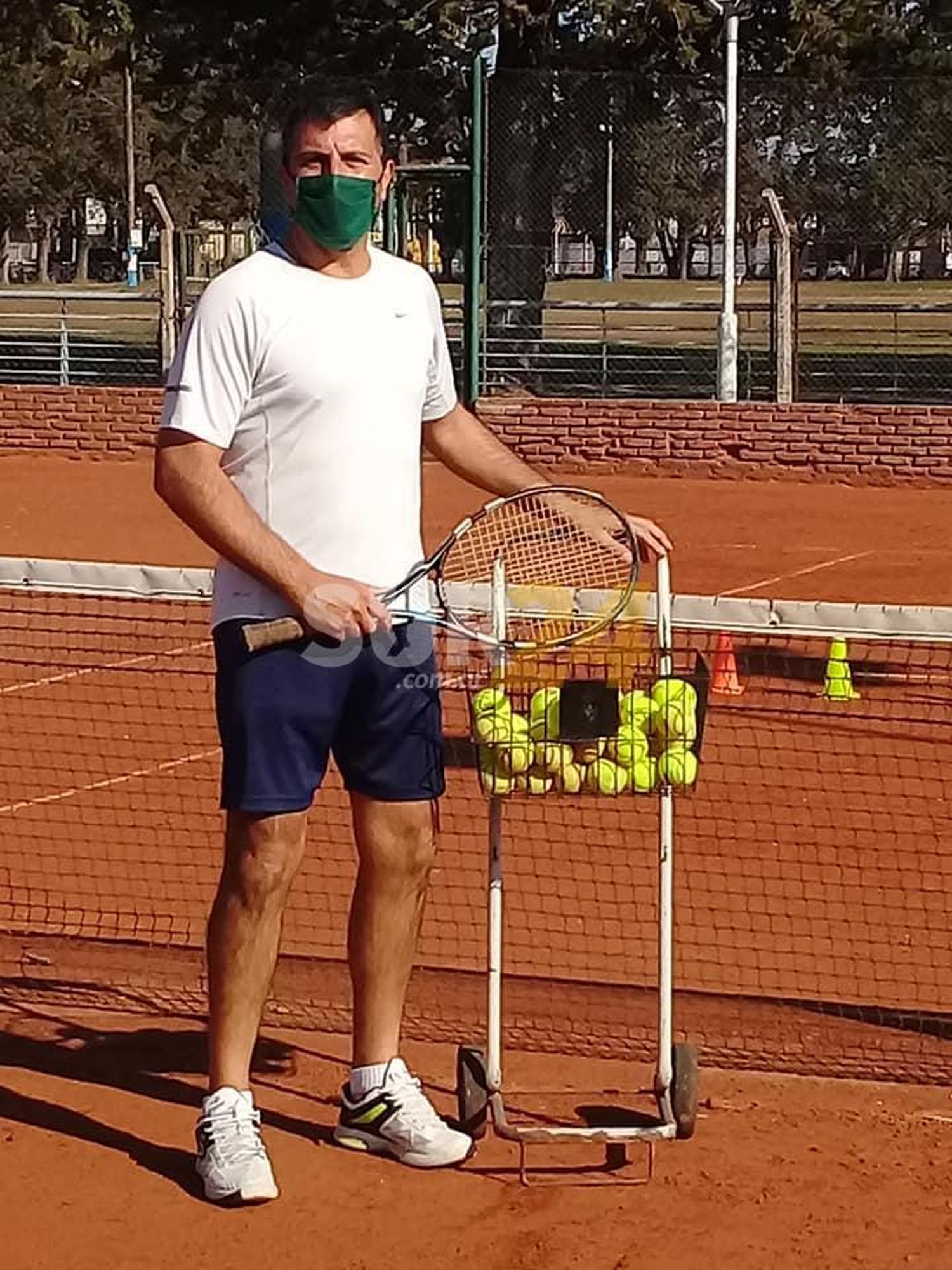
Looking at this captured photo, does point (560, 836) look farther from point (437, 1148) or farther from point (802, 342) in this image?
point (802, 342)

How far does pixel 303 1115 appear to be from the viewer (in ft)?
15.3

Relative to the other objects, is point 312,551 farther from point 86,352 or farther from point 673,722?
point 86,352

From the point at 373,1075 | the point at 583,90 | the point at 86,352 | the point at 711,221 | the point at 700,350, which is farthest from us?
the point at 86,352

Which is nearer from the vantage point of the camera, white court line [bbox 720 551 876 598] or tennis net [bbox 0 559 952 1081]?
tennis net [bbox 0 559 952 1081]

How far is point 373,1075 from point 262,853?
23.7 inches

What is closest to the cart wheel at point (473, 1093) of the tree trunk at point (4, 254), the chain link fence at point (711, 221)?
the chain link fence at point (711, 221)

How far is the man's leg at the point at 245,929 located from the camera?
411 centimetres

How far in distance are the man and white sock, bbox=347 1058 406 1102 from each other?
18 millimetres

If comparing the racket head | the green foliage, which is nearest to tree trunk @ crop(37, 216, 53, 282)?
the green foliage

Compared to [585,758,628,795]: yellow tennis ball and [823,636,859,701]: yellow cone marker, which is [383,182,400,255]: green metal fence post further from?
[585,758,628,795]: yellow tennis ball

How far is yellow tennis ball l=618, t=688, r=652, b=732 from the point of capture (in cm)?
418

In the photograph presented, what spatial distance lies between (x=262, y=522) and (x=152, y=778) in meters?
4.18

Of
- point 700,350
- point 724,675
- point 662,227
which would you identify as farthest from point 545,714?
point 700,350

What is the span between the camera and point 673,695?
419cm
